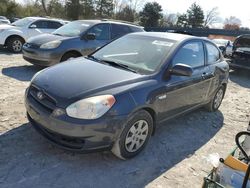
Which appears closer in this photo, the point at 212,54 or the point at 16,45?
the point at 212,54

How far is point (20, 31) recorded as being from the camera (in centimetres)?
1042

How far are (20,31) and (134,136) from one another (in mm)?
8543

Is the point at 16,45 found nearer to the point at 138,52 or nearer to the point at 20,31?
the point at 20,31

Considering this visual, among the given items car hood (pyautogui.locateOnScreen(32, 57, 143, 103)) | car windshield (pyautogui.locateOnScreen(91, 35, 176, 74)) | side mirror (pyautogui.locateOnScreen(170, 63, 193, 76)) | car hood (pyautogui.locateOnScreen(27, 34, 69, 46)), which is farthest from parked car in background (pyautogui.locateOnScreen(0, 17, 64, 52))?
side mirror (pyautogui.locateOnScreen(170, 63, 193, 76))

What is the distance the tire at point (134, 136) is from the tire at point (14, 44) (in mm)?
8387

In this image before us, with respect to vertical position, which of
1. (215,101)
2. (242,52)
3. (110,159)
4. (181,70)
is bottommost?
(110,159)

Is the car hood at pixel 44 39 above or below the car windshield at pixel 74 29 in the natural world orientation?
below

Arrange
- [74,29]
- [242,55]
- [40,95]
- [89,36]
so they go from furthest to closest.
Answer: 1. [242,55]
2. [74,29]
3. [89,36]
4. [40,95]

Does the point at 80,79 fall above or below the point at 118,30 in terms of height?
below

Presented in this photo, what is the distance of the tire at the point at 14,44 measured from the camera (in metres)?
10.3

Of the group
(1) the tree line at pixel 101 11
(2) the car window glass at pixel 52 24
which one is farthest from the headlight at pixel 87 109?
(1) the tree line at pixel 101 11

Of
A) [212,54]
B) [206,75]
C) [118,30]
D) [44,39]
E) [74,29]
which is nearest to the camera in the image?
[206,75]

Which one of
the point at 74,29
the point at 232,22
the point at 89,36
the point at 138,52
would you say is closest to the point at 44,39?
the point at 74,29

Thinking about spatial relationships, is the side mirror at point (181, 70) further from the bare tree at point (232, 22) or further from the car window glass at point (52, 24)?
the bare tree at point (232, 22)
